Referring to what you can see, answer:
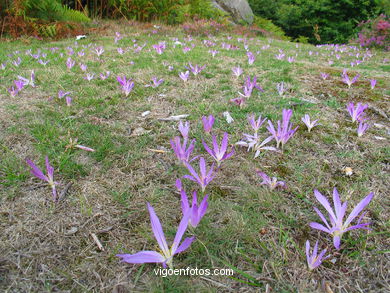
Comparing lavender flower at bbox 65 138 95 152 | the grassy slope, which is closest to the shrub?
the grassy slope

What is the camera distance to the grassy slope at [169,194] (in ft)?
3.13

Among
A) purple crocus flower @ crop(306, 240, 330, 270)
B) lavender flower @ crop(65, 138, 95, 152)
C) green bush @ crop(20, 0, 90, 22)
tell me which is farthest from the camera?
green bush @ crop(20, 0, 90, 22)

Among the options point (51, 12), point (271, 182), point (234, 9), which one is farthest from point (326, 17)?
point (271, 182)

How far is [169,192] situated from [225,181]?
0.34 metres

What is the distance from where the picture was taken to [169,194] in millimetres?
1364

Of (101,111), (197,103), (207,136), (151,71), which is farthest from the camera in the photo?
(151,71)

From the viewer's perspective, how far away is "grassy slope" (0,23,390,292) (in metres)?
0.95

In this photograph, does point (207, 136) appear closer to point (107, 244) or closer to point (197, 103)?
point (197, 103)

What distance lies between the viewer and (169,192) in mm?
1377

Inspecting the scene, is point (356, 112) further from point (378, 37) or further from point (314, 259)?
point (378, 37)

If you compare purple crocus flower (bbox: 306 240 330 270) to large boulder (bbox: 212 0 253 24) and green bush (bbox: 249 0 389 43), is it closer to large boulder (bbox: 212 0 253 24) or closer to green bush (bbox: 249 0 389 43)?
large boulder (bbox: 212 0 253 24)

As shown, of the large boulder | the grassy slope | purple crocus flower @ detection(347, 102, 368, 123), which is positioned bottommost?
the grassy slope

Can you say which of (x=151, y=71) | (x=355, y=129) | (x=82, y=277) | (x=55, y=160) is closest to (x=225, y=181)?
(x=82, y=277)

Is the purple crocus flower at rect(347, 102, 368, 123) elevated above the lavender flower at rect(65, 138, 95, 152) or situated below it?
above
